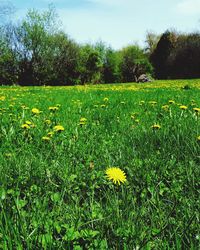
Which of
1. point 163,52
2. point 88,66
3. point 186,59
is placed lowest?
point 88,66

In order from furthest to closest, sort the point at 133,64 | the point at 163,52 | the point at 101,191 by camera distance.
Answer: the point at 133,64 < the point at 163,52 < the point at 101,191

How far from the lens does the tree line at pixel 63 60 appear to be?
125 feet

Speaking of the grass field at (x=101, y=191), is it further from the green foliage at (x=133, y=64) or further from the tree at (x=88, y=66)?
the green foliage at (x=133, y=64)

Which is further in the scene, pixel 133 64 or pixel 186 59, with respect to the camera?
pixel 133 64

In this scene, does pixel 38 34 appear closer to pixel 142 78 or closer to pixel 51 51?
pixel 51 51

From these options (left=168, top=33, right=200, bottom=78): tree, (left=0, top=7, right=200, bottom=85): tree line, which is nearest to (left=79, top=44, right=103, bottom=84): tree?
(left=0, top=7, right=200, bottom=85): tree line

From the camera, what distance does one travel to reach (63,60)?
132 feet

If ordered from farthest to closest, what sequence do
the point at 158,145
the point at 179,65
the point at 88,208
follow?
the point at 179,65, the point at 158,145, the point at 88,208

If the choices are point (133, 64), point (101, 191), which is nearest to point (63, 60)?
point (133, 64)

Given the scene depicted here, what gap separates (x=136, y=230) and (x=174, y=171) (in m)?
0.86

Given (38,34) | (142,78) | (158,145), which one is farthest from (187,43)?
(158,145)

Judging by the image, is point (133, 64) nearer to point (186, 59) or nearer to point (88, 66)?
point (186, 59)

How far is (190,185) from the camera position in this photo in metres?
1.81

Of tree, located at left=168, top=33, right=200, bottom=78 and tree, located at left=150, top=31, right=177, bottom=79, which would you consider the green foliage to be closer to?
tree, located at left=150, top=31, right=177, bottom=79
